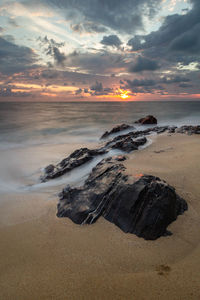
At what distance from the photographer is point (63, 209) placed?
4.12 m

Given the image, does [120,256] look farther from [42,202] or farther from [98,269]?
[42,202]

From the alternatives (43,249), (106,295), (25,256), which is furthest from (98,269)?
(25,256)

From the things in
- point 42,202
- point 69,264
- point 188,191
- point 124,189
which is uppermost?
point 124,189

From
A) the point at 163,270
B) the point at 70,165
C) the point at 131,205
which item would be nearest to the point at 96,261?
the point at 163,270

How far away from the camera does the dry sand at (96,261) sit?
2.29 m

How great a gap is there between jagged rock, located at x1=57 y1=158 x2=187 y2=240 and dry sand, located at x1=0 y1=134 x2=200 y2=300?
5.5 inches

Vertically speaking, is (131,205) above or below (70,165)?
above

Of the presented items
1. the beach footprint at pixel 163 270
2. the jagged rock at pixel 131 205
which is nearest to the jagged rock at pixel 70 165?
the jagged rock at pixel 131 205

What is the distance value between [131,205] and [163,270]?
1.08 metres

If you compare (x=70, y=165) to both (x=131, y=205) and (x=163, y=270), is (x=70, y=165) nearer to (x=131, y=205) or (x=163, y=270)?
(x=131, y=205)

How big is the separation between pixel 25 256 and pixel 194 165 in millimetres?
5170

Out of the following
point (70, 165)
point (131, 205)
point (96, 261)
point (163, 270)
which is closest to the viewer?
point (163, 270)

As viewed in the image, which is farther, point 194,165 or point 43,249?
point 194,165

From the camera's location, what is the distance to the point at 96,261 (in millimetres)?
2742
